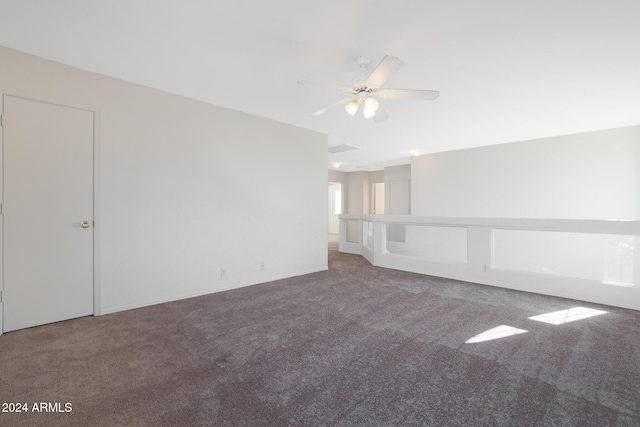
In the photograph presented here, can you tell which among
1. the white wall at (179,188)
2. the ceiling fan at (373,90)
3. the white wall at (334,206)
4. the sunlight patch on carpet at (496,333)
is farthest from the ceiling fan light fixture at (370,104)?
the white wall at (334,206)

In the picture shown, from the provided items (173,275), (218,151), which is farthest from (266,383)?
(218,151)

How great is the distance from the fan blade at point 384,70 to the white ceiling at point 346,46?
1.06 ft

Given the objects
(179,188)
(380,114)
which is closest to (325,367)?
(380,114)

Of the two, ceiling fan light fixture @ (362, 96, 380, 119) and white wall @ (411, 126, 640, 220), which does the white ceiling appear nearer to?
ceiling fan light fixture @ (362, 96, 380, 119)

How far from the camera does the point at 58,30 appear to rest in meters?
2.31

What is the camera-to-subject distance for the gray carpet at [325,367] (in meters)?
1.58

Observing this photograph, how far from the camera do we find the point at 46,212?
2783 millimetres

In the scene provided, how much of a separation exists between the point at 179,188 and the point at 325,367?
110 inches

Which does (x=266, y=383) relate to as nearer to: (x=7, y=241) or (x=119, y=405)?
(x=119, y=405)

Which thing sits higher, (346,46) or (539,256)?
(346,46)

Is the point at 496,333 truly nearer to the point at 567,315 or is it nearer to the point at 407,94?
the point at 567,315

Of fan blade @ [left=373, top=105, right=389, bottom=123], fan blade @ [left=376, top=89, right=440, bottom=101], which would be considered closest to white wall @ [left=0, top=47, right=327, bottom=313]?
fan blade @ [left=373, top=105, right=389, bottom=123]

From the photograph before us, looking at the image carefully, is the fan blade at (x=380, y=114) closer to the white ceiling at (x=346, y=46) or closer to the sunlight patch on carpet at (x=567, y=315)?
the white ceiling at (x=346, y=46)

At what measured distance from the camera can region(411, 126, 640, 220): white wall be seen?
4.85 m
